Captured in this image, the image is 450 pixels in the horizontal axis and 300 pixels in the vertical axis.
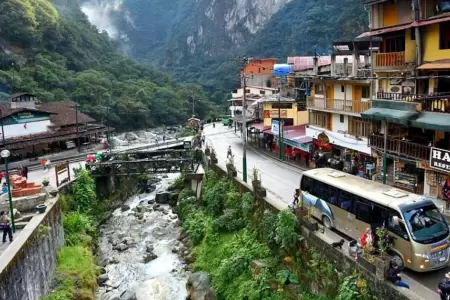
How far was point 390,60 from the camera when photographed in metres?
30.6

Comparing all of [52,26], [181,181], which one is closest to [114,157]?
[181,181]

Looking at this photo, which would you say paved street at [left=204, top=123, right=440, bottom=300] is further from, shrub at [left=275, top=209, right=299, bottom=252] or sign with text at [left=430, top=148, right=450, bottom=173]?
sign with text at [left=430, top=148, right=450, bottom=173]

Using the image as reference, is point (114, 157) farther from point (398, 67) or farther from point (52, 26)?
point (52, 26)

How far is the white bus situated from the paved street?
44 centimetres

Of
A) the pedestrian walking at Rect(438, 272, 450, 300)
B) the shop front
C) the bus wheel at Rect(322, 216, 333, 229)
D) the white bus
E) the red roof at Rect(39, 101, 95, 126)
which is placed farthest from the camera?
the red roof at Rect(39, 101, 95, 126)

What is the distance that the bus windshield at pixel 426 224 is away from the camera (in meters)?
16.2

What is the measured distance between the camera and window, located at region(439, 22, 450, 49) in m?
26.2

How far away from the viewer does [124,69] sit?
12688 cm

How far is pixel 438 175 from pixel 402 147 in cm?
281

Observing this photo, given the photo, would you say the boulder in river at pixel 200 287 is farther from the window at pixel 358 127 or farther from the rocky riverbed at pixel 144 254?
the window at pixel 358 127

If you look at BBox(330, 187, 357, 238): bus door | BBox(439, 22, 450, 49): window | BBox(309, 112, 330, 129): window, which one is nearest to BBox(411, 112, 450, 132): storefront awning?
BBox(439, 22, 450, 49): window

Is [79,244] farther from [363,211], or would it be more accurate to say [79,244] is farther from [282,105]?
[282,105]

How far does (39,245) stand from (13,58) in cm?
7872

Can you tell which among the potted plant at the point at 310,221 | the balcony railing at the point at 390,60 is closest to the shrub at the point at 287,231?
the potted plant at the point at 310,221
